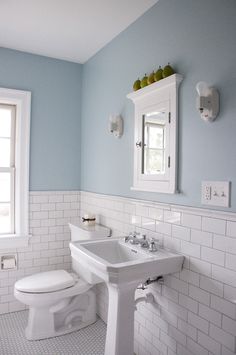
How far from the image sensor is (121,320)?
163 centimetres

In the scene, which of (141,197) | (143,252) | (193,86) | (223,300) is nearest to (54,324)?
(143,252)

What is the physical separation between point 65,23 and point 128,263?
1920mm

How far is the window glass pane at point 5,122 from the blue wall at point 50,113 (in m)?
0.24

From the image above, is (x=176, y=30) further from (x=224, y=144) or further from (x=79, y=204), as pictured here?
(x=79, y=204)

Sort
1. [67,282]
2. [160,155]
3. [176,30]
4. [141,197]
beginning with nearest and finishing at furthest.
Result: [176,30] → [160,155] → [141,197] → [67,282]

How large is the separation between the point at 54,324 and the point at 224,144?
205 centimetres

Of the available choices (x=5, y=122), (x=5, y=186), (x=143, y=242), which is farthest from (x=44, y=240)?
(x=143, y=242)

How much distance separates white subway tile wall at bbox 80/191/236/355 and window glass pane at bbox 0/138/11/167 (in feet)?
4.75

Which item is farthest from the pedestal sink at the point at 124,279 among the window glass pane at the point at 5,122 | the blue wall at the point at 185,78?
the window glass pane at the point at 5,122

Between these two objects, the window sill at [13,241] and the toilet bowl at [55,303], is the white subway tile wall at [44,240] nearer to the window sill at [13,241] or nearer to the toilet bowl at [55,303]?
the window sill at [13,241]

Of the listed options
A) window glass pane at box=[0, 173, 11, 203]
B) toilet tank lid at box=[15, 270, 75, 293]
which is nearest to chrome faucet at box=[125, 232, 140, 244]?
toilet tank lid at box=[15, 270, 75, 293]

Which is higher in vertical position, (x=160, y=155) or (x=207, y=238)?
(x=160, y=155)

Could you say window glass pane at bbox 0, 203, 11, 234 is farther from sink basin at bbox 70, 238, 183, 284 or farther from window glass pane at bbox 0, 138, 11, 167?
sink basin at bbox 70, 238, 183, 284

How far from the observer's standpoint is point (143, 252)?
1.82 meters
